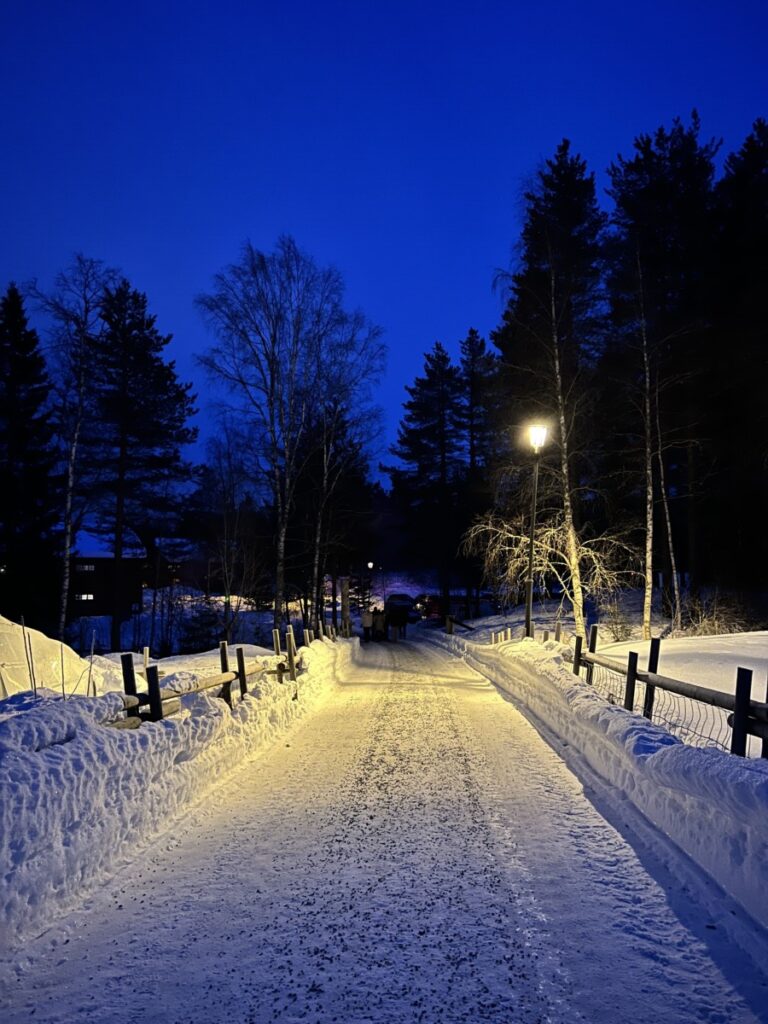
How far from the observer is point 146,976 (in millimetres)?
3082

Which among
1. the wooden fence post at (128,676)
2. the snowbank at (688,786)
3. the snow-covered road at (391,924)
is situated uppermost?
the wooden fence post at (128,676)

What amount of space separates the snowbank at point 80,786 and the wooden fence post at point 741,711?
186 inches

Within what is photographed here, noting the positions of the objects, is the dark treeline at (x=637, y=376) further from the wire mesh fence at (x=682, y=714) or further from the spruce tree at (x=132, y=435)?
the spruce tree at (x=132, y=435)

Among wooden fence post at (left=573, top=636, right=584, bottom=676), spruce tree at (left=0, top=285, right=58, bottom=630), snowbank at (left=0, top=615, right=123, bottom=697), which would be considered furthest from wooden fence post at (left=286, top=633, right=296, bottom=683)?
spruce tree at (left=0, top=285, right=58, bottom=630)

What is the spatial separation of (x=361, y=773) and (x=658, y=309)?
1756 centimetres

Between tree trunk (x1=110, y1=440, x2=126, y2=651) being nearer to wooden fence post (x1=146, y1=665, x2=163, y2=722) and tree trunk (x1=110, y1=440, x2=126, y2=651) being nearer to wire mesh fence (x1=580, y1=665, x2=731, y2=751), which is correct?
wire mesh fence (x1=580, y1=665, x2=731, y2=751)

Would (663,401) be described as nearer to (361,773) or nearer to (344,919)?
(361,773)

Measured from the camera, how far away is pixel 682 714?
9.02 metres

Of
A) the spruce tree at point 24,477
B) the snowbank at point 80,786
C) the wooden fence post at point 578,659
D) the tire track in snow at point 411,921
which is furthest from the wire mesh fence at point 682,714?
the spruce tree at point 24,477

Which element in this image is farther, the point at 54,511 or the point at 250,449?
the point at 54,511

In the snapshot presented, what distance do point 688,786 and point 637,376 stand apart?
16.7 m

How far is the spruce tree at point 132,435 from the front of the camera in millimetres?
27250

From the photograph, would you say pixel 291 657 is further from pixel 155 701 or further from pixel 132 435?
pixel 132 435

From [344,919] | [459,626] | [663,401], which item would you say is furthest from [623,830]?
[459,626]
